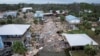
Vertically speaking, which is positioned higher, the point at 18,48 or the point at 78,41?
the point at 18,48

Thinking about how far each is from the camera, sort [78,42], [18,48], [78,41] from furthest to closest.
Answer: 1. [78,41]
2. [78,42]
3. [18,48]

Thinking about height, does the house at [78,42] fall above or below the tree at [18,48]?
below

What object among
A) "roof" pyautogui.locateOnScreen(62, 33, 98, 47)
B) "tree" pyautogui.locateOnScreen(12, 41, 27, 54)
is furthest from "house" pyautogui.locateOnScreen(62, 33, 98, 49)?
"tree" pyautogui.locateOnScreen(12, 41, 27, 54)

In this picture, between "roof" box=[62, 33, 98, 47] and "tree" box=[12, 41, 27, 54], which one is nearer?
"tree" box=[12, 41, 27, 54]

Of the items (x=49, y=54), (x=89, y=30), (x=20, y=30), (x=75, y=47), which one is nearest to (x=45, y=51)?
(x=49, y=54)

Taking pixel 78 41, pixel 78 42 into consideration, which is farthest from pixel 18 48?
pixel 78 41

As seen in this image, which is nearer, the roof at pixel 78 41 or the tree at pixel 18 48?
the tree at pixel 18 48

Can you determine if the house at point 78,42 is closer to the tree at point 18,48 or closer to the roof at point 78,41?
the roof at point 78,41

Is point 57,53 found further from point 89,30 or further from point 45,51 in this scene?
point 89,30

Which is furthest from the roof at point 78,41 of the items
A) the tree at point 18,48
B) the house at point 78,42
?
the tree at point 18,48

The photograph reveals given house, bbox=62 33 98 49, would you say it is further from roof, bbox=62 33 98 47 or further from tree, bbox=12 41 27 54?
tree, bbox=12 41 27 54

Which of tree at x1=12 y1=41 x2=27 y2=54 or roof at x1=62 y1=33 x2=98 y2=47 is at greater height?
tree at x1=12 y1=41 x2=27 y2=54

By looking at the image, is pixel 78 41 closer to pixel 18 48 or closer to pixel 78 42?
pixel 78 42
